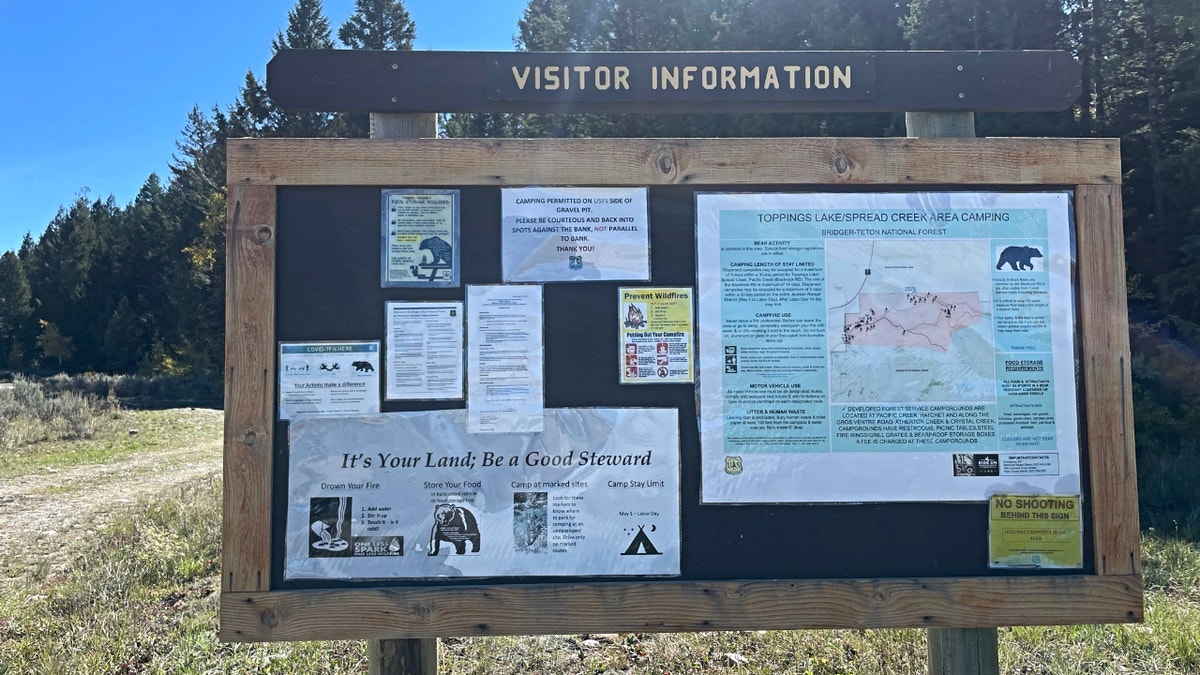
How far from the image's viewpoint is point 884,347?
8.79 feet

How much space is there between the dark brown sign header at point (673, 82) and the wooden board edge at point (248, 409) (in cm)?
60

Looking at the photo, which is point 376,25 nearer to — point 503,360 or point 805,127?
point 805,127

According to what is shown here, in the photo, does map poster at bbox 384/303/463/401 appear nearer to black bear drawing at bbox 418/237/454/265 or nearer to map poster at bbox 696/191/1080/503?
black bear drawing at bbox 418/237/454/265

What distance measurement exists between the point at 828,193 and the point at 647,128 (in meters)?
23.1

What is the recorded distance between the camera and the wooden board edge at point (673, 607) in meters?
2.56

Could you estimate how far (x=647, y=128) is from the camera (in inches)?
981

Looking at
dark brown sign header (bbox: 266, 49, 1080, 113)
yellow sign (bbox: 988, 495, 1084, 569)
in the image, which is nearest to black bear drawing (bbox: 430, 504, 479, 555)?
dark brown sign header (bbox: 266, 49, 1080, 113)

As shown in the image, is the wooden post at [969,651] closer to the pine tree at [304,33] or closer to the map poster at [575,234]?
the map poster at [575,234]

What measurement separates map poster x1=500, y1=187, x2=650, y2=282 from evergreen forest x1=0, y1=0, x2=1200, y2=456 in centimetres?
1086

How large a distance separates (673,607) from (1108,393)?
166cm

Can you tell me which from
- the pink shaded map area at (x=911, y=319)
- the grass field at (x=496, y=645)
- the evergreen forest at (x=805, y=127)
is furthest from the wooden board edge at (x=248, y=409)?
the evergreen forest at (x=805, y=127)

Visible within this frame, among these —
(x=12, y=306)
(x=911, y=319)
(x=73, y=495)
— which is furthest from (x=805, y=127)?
(x=12, y=306)

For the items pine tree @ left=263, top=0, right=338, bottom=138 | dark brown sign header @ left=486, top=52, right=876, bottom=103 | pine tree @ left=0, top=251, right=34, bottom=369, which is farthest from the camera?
pine tree @ left=0, top=251, right=34, bottom=369

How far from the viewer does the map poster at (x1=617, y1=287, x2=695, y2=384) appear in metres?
2.63
